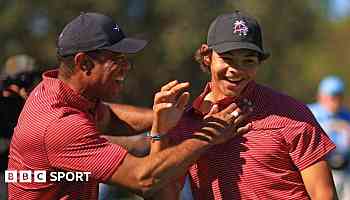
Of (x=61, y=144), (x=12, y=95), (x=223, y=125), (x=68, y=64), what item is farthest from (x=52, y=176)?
(x=12, y=95)

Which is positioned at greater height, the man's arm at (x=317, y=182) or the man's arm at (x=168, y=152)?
the man's arm at (x=168, y=152)

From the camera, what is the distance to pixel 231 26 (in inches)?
209

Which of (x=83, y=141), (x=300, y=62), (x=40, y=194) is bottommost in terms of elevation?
(x=300, y=62)

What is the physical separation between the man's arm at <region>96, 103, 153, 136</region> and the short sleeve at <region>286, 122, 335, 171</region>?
115cm

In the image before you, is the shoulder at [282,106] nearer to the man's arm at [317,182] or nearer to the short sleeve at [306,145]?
the short sleeve at [306,145]

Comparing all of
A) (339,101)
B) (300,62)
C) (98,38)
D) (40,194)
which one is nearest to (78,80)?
(98,38)

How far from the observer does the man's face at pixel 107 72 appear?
16.9 feet

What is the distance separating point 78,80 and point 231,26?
33.3 inches

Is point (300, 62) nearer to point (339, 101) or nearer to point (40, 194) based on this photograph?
point (339, 101)

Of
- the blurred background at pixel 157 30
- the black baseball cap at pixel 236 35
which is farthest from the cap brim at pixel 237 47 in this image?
the blurred background at pixel 157 30

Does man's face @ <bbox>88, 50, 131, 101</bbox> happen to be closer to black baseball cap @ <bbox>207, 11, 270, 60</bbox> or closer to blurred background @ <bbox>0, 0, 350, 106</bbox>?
black baseball cap @ <bbox>207, 11, 270, 60</bbox>

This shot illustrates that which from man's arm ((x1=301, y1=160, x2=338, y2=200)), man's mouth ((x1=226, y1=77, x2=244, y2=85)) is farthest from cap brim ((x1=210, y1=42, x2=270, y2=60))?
man's arm ((x1=301, y1=160, x2=338, y2=200))

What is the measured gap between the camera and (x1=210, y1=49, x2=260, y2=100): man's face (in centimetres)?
523

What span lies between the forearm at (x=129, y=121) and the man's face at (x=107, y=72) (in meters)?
0.81
